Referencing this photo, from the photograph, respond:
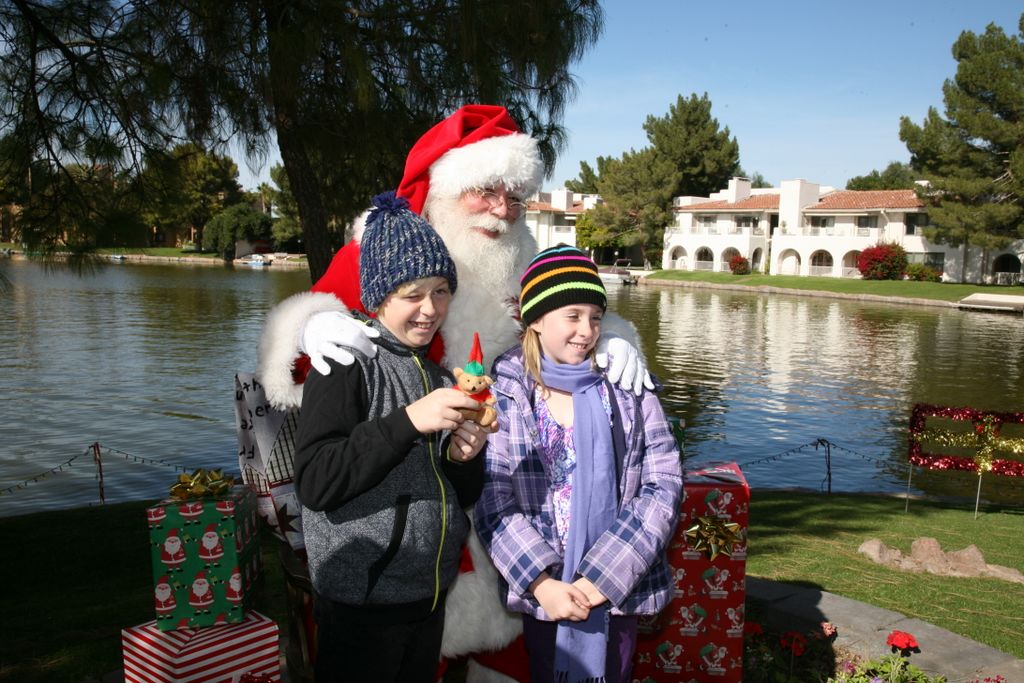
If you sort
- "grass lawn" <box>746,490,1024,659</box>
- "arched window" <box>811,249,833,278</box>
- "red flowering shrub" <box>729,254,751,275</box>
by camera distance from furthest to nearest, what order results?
"red flowering shrub" <box>729,254,751,275</box>
"arched window" <box>811,249,833,278</box>
"grass lawn" <box>746,490,1024,659</box>

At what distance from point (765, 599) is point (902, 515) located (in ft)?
13.1

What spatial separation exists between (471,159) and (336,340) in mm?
1117

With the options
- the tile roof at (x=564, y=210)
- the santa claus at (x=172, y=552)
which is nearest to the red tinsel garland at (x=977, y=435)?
the santa claus at (x=172, y=552)

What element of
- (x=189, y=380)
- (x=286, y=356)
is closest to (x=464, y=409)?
(x=286, y=356)

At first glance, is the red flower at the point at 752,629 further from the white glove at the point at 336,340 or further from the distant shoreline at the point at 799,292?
the distant shoreline at the point at 799,292

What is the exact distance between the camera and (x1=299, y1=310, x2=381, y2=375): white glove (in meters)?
2.10

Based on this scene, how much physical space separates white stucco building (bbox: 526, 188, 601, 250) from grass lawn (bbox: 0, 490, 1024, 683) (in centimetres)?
4557

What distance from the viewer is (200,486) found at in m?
2.75

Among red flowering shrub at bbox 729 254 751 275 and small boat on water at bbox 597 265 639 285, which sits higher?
red flowering shrub at bbox 729 254 751 275

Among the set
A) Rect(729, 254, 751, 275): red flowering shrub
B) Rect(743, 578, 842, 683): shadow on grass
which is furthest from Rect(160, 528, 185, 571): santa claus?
Rect(729, 254, 751, 275): red flowering shrub

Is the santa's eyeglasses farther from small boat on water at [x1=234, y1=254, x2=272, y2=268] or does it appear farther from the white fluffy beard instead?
small boat on water at [x1=234, y1=254, x2=272, y2=268]

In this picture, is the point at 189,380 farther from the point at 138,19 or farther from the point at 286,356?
the point at 286,356

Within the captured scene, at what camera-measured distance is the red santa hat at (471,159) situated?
294 centimetres

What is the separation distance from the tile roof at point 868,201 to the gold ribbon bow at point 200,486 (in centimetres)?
4567
